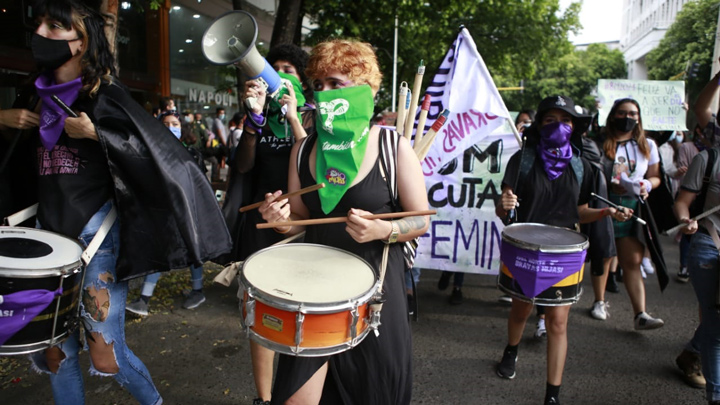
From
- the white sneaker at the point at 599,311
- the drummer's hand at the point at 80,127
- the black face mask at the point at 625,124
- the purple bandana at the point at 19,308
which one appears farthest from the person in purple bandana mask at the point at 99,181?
the white sneaker at the point at 599,311

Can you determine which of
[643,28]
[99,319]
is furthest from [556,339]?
[643,28]

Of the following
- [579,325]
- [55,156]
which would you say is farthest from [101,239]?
[579,325]

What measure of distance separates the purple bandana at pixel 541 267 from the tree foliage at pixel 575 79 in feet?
147

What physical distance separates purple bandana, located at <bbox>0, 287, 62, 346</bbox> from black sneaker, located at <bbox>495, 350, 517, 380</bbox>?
2.99 m

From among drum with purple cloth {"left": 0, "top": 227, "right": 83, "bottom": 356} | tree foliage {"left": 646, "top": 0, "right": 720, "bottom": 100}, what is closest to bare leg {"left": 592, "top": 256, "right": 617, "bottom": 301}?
drum with purple cloth {"left": 0, "top": 227, "right": 83, "bottom": 356}

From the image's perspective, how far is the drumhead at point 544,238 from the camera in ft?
9.63

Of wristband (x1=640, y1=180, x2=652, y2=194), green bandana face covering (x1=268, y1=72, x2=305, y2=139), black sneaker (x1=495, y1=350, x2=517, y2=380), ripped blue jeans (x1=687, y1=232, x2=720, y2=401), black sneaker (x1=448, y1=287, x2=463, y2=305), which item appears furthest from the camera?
black sneaker (x1=448, y1=287, x2=463, y2=305)

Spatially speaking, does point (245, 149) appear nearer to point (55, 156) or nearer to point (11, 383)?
point (55, 156)

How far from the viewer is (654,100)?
27.8 feet

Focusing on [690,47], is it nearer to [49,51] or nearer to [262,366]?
[262,366]

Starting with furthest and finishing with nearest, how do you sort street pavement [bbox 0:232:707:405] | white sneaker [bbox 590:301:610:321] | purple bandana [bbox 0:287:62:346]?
white sneaker [bbox 590:301:610:321] < street pavement [bbox 0:232:707:405] < purple bandana [bbox 0:287:62:346]

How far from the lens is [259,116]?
2689 mm

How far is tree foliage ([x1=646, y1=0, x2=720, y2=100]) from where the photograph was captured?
19.0 metres

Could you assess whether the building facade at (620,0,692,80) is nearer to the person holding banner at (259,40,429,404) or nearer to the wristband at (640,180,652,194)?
the wristband at (640,180,652,194)
